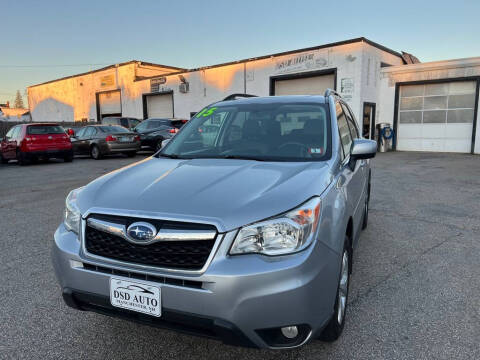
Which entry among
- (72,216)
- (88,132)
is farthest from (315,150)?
(88,132)

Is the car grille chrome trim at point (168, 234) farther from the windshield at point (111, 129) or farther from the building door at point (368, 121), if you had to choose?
the building door at point (368, 121)

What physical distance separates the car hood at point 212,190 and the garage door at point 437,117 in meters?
17.2

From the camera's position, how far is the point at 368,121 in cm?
1781

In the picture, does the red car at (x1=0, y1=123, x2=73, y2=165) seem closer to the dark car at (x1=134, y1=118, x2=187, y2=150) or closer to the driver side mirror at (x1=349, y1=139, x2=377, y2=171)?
the dark car at (x1=134, y1=118, x2=187, y2=150)

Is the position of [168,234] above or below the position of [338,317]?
above

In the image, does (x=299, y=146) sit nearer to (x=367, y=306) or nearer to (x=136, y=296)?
(x=367, y=306)

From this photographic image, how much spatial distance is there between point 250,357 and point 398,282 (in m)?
1.74

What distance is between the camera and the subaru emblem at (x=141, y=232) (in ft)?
6.10

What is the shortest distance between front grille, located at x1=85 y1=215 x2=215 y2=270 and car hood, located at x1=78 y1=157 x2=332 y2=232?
0.07 m

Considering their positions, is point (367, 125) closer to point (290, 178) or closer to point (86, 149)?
point (86, 149)

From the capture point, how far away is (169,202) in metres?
1.97

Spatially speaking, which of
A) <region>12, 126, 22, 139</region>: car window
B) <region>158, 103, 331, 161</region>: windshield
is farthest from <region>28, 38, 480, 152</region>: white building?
→ <region>158, 103, 331, 161</region>: windshield

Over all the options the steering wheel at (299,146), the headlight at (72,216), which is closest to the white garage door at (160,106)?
the steering wheel at (299,146)

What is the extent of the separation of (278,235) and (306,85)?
18078 mm
